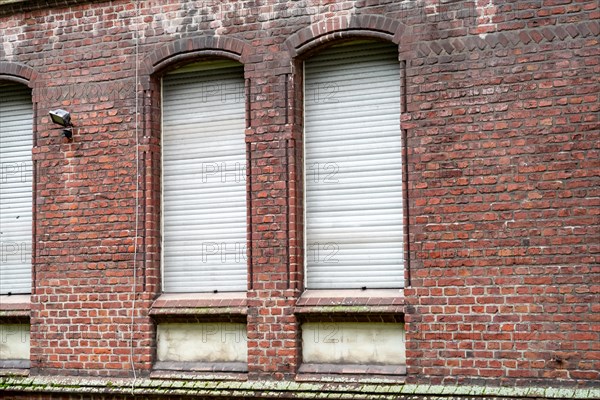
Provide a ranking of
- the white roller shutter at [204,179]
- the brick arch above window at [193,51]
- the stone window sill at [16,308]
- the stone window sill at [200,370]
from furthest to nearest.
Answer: the stone window sill at [16,308], the white roller shutter at [204,179], the brick arch above window at [193,51], the stone window sill at [200,370]

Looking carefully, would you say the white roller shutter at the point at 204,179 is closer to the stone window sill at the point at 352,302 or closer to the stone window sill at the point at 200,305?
the stone window sill at the point at 200,305

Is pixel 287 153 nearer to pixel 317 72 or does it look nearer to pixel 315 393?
pixel 317 72

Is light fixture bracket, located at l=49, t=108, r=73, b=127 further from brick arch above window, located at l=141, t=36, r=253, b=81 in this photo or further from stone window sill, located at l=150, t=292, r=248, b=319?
stone window sill, located at l=150, t=292, r=248, b=319

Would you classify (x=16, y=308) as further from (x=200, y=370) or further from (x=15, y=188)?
(x=200, y=370)

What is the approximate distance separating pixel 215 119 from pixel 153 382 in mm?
2937

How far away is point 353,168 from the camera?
32.1 ft

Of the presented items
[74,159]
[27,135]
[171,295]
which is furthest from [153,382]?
[27,135]

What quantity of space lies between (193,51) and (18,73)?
2.35 m

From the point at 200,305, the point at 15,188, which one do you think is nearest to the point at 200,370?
the point at 200,305

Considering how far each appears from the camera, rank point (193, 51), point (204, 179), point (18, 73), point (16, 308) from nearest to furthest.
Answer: point (193, 51) < point (204, 179) < point (16, 308) < point (18, 73)

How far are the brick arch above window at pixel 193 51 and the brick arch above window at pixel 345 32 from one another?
0.57 meters

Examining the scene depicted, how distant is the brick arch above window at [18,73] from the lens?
36.4ft

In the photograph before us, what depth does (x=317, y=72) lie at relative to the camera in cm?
1002

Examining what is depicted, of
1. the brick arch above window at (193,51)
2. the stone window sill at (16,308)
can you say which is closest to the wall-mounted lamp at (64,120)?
the brick arch above window at (193,51)
